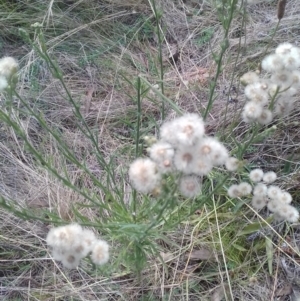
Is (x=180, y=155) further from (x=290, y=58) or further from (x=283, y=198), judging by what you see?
(x=283, y=198)

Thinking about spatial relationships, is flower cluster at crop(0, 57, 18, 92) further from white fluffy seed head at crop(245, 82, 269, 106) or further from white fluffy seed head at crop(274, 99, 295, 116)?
white fluffy seed head at crop(274, 99, 295, 116)

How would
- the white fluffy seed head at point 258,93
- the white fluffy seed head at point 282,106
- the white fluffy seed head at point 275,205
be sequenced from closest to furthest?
the white fluffy seed head at point 258,93
the white fluffy seed head at point 282,106
the white fluffy seed head at point 275,205

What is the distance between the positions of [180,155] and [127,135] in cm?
150

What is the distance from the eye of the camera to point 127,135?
2715 millimetres

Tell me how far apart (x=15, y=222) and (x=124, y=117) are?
837mm

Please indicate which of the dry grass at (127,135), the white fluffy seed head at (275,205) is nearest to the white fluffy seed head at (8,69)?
the dry grass at (127,135)

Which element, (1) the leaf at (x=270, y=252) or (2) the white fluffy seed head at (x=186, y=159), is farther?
(1) the leaf at (x=270, y=252)

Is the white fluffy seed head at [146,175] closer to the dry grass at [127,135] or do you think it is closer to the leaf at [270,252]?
the dry grass at [127,135]

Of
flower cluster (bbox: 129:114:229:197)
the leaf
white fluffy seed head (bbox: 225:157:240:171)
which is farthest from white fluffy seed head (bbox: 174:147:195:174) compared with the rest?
the leaf

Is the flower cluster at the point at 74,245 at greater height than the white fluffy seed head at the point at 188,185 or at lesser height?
lesser

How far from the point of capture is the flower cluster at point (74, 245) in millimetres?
1289

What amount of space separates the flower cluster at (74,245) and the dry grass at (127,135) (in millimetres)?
323

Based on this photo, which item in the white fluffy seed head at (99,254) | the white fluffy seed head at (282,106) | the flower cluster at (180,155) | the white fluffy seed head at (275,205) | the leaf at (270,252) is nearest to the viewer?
the flower cluster at (180,155)

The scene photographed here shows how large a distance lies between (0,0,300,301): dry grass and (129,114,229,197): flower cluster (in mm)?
586
